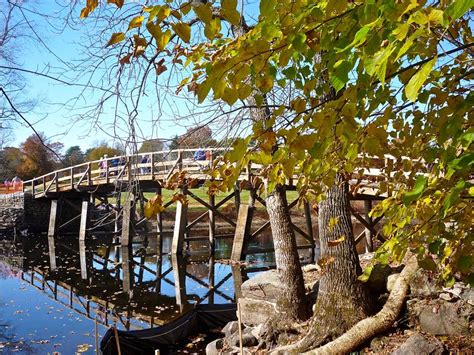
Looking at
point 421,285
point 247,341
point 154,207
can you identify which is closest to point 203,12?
point 154,207

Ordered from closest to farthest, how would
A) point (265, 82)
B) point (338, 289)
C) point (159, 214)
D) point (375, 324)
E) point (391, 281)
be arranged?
point (265, 82) < point (375, 324) < point (338, 289) < point (391, 281) < point (159, 214)

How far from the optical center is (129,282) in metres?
14.7

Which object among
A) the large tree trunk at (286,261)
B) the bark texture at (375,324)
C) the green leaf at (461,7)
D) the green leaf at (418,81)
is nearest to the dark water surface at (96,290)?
the large tree trunk at (286,261)

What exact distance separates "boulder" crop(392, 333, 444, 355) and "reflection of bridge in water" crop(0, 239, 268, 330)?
6.14 metres

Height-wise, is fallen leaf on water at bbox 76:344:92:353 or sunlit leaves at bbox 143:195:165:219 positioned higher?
sunlit leaves at bbox 143:195:165:219

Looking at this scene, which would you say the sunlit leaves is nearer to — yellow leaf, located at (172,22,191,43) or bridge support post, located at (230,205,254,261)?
yellow leaf, located at (172,22,191,43)

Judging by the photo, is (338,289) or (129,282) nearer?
(338,289)

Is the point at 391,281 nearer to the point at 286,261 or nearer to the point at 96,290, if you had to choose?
the point at 286,261

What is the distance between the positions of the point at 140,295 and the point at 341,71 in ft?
40.3

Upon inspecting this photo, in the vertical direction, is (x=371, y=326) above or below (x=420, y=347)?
above

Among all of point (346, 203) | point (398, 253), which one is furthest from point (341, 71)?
point (346, 203)

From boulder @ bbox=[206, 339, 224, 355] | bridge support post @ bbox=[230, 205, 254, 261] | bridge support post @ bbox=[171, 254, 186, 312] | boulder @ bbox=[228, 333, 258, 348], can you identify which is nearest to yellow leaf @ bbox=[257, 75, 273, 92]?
boulder @ bbox=[228, 333, 258, 348]

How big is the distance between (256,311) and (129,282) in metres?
7.74

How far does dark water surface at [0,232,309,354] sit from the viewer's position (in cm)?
953
